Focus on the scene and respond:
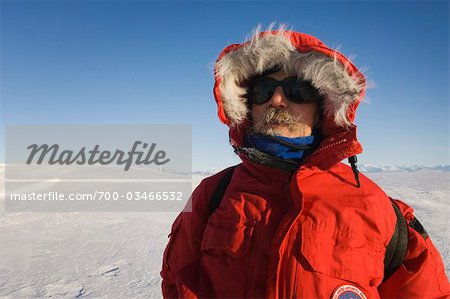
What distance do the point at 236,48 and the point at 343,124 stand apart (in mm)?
751

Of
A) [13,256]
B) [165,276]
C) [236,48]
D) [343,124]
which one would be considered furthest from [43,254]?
[343,124]

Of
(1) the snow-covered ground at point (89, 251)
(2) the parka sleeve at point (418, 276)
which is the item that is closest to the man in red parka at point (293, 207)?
(2) the parka sleeve at point (418, 276)

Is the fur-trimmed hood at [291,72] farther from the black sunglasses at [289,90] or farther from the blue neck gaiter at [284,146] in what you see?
the blue neck gaiter at [284,146]

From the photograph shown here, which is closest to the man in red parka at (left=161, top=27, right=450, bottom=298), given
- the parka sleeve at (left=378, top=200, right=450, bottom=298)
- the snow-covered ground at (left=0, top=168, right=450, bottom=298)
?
the parka sleeve at (left=378, top=200, right=450, bottom=298)

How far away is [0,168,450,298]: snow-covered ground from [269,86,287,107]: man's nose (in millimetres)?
2696

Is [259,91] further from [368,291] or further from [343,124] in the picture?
[368,291]

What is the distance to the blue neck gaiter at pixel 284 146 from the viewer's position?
1.64 metres

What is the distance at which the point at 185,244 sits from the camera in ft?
5.66

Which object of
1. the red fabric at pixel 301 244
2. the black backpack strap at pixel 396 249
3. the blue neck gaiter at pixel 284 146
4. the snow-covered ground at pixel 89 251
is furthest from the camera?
the snow-covered ground at pixel 89 251

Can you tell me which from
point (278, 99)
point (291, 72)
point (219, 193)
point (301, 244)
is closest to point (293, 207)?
point (301, 244)

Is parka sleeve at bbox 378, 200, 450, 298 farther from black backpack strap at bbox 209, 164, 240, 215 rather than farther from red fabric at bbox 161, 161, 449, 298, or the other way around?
black backpack strap at bbox 209, 164, 240, 215

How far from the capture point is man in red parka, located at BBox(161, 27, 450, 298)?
1413 mm

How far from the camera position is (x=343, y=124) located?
1710mm

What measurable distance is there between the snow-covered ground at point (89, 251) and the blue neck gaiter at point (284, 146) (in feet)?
8.43
